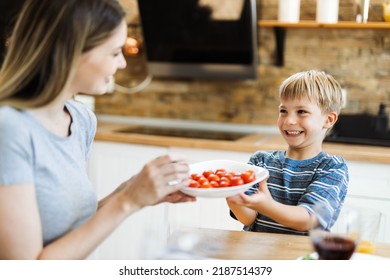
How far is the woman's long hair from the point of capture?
117 cm

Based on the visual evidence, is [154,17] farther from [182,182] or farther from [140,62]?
[182,182]

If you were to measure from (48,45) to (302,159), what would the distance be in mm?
825

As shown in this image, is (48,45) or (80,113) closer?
(48,45)

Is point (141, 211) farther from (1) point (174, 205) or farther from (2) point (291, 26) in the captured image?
(2) point (291, 26)

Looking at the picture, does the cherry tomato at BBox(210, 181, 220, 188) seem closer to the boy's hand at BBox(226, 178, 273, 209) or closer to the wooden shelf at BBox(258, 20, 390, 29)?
the boy's hand at BBox(226, 178, 273, 209)

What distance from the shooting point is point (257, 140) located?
2.82 meters

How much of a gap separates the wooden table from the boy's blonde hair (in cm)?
44

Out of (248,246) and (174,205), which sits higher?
(248,246)

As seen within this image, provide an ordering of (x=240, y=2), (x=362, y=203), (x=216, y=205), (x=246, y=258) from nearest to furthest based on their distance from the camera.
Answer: (x=246, y=258), (x=362, y=203), (x=216, y=205), (x=240, y=2)

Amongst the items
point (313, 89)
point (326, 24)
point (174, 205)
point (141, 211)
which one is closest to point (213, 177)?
point (313, 89)

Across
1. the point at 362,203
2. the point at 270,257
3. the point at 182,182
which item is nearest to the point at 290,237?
the point at 270,257

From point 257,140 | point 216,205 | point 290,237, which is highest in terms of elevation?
point 290,237

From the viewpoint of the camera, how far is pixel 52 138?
1.26m
